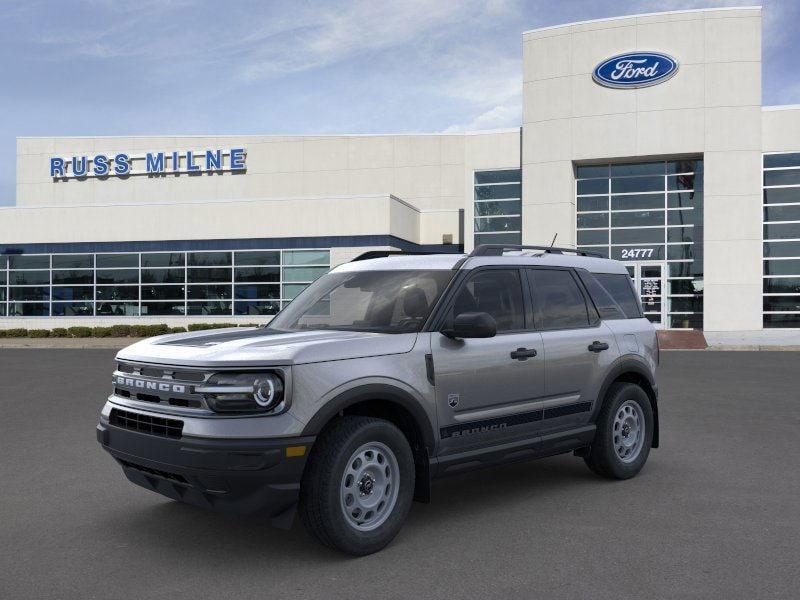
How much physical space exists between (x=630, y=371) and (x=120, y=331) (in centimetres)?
3050

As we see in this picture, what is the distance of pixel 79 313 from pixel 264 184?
11220 millimetres

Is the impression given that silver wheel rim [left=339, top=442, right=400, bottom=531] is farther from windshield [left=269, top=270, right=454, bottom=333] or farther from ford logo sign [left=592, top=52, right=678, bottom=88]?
ford logo sign [left=592, top=52, right=678, bottom=88]

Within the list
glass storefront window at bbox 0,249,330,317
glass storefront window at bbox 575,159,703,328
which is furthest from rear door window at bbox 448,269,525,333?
glass storefront window at bbox 0,249,330,317

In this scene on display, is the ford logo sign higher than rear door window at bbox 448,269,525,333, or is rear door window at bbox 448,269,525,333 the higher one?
the ford logo sign

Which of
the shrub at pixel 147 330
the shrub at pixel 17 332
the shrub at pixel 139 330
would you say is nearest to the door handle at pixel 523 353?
the shrub at pixel 147 330

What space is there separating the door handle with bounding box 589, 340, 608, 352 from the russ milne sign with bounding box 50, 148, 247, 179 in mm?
37439

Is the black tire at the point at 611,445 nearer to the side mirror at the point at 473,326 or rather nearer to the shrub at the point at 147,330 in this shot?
the side mirror at the point at 473,326

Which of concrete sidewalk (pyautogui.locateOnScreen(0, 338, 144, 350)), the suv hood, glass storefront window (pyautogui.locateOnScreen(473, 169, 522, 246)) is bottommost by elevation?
concrete sidewalk (pyautogui.locateOnScreen(0, 338, 144, 350))

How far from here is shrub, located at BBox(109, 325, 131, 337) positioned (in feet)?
112

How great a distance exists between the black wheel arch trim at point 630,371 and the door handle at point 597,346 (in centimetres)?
20

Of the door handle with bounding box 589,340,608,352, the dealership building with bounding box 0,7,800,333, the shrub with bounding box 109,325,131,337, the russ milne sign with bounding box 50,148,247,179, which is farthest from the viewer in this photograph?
the russ milne sign with bounding box 50,148,247,179

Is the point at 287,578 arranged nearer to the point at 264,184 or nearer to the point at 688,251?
the point at 688,251

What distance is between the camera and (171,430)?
4855 mm

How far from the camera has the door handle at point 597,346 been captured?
6738 mm
